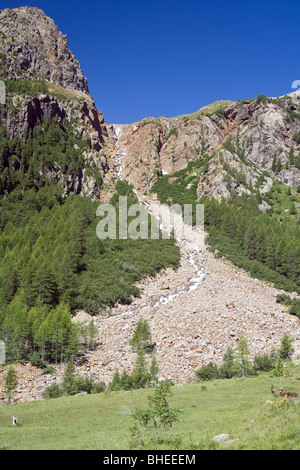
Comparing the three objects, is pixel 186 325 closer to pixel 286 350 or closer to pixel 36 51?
pixel 286 350

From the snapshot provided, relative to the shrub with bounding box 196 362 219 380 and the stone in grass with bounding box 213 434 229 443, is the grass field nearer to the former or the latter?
the stone in grass with bounding box 213 434 229 443

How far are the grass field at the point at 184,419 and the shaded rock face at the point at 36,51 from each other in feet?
508

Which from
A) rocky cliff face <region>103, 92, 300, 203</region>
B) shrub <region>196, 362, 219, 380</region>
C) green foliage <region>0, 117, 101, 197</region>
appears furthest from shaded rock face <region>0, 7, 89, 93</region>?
shrub <region>196, 362, 219, 380</region>

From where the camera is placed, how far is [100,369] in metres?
31.5

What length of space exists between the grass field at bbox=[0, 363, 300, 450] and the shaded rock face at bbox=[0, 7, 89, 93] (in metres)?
155

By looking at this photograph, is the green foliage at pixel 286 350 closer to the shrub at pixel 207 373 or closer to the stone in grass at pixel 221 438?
the shrub at pixel 207 373

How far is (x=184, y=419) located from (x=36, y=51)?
194 m

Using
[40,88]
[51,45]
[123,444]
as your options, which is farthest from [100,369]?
[51,45]

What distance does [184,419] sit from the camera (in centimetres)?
1786

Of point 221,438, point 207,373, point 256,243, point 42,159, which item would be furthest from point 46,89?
point 221,438

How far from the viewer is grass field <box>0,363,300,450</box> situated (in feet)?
41.1

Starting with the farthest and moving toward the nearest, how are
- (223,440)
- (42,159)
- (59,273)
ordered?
(42,159), (59,273), (223,440)

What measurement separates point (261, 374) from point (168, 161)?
445 ft

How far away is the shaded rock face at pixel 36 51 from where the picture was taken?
149 meters
